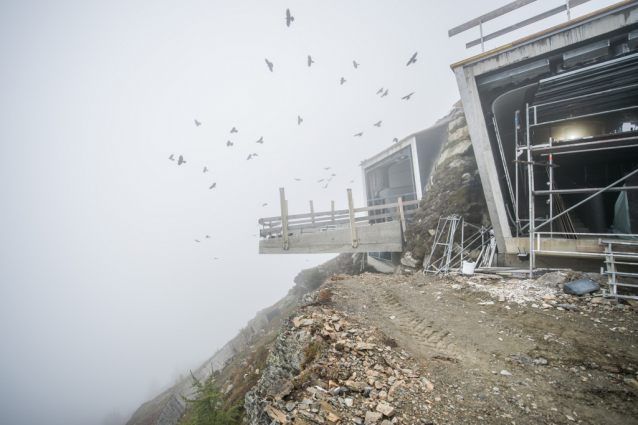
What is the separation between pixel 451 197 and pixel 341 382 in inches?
390

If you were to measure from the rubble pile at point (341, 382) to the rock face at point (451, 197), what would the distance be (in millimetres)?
7119

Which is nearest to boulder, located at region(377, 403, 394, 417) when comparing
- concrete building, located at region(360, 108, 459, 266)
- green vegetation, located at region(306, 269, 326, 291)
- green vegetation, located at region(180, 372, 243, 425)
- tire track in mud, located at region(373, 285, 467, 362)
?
tire track in mud, located at region(373, 285, 467, 362)

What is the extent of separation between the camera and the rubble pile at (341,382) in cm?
253

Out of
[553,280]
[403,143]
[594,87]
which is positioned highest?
[403,143]

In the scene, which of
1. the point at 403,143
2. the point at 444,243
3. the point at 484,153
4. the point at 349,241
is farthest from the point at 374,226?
the point at 403,143

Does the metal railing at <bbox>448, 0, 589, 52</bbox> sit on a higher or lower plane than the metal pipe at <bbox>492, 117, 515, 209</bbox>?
higher

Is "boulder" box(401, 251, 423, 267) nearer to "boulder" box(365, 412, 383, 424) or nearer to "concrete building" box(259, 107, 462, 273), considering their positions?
"concrete building" box(259, 107, 462, 273)

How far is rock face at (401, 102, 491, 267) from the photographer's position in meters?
10.1

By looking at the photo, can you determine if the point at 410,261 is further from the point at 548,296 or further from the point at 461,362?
the point at 461,362

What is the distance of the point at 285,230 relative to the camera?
12312 millimetres

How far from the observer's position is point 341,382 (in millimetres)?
3068

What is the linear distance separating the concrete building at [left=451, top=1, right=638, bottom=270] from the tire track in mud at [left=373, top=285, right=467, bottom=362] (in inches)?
159

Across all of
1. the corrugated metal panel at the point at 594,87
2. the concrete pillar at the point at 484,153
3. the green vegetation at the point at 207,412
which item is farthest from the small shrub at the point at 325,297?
the corrugated metal panel at the point at 594,87

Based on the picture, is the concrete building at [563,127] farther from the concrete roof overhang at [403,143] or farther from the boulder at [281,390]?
the boulder at [281,390]
